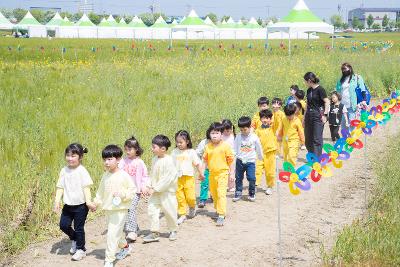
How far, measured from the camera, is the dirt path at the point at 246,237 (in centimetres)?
527

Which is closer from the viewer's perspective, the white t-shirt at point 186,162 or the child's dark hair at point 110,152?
the child's dark hair at point 110,152

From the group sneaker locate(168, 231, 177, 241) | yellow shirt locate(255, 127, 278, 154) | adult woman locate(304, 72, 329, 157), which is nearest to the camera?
sneaker locate(168, 231, 177, 241)

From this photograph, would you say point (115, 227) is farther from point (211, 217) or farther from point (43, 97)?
point (43, 97)

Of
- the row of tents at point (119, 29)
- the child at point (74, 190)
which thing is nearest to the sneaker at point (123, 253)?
the child at point (74, 190)

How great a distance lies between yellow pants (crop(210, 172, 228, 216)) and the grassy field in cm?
179

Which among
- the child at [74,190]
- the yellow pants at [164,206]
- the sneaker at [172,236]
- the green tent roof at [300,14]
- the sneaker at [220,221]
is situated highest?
the green tent roof at [300,14]

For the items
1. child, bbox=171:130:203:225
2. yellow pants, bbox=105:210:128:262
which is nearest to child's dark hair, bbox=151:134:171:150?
child, bbox=171:130:203:225

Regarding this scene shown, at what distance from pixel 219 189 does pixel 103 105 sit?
6.04 meters

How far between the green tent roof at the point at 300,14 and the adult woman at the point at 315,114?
70.0ft

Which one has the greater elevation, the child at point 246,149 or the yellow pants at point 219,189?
the child at point 246,149

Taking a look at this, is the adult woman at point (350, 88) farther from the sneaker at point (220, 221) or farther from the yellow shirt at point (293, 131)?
the sneaker at point (220, 221)

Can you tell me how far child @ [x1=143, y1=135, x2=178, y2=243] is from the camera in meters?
5.61

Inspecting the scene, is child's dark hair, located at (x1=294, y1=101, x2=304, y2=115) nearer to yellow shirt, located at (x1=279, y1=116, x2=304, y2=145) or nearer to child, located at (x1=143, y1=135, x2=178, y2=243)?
yellow shirt, located at (x1=279, y1=116, x2=304, y2=145)

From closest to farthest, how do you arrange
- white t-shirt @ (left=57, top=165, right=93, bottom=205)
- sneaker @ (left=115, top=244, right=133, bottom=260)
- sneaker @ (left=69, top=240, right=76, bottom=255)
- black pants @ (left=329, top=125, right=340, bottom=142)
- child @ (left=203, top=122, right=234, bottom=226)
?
white t-shirt @ (left=57, top=165, right=93, bottom=205) < sneaker @ (left=115, top=244, right=133, bottom=260) < sneaker @ (left=69, top=240, right=76, bottom=255) < child @ (left=203, top=122, right=234, bottom=226) < black pants @ (left=329, top=125, right=340, bottom=142)
